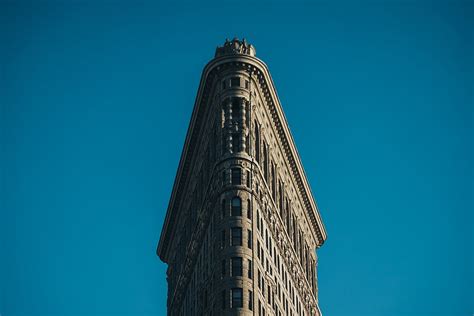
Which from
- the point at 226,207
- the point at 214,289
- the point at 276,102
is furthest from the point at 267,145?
the point at 214,289

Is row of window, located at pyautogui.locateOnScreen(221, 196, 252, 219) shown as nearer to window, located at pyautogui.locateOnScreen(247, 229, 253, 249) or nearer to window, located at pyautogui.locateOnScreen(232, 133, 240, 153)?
window, located at pyautogui.locateOnScreen(247, 229, 253, 249)

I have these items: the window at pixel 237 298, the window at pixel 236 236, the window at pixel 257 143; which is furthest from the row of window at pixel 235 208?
the window at pixel 237 298

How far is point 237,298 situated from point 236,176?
1883cm

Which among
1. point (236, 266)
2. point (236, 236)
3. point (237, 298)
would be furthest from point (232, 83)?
point (237, 298)

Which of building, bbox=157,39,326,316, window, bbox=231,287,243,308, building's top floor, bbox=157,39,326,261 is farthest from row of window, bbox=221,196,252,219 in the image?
building's top floor, bbox=157,39,326,261

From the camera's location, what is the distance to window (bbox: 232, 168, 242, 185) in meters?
146

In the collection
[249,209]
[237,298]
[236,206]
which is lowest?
[237,298]

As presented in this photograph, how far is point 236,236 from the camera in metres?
141

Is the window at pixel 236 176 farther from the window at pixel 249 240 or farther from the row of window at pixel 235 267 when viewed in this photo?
the row of window at pixel 235 267

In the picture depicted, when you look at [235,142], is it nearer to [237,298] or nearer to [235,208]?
[235,208]

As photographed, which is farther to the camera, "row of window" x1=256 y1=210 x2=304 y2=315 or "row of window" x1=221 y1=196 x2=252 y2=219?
"row of window" x1=256 y1=210 x2=304 y2=315

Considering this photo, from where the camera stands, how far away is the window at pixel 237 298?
443ft

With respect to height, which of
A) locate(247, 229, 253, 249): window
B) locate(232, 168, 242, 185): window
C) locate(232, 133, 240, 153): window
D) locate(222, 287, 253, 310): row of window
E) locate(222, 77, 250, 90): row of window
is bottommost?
locate(222, 287, 253, 310): row of window

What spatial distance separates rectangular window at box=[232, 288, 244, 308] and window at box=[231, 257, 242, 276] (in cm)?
213
